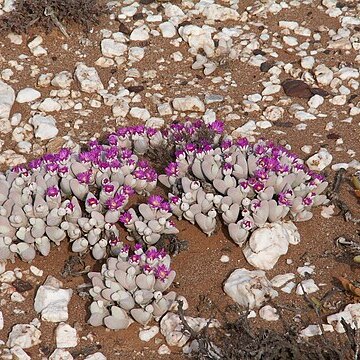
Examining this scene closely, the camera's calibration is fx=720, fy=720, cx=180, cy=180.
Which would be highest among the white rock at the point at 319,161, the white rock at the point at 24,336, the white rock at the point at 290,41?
the white rock at the point at 24,336

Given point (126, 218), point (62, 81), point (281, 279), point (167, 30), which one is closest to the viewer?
point (281, 279)

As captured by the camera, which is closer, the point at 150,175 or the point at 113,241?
the point at 113,241

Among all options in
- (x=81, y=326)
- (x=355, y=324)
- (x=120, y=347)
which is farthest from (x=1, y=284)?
(x=355, y=324)

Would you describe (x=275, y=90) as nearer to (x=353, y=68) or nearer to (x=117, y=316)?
(x=353, y=68)

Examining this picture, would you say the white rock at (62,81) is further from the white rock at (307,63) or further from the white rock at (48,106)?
the white rock at (307,63)

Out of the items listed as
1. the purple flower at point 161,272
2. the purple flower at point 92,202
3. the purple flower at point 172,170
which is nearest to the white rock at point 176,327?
the purple flower at point 161,272

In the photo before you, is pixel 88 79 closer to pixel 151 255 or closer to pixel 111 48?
pixel 111 48

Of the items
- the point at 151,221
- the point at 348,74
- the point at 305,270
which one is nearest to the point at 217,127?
the point at 151,221
